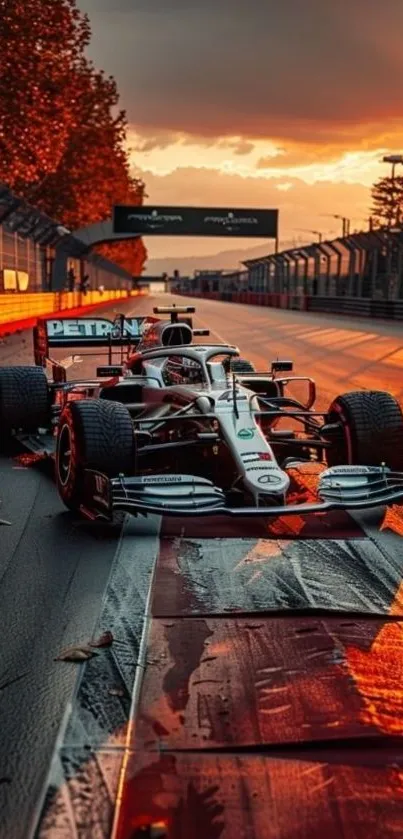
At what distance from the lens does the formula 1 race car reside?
5.78 m

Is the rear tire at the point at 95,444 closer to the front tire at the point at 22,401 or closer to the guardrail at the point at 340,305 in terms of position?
the front tire at the point at 22,401

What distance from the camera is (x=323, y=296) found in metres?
52.1

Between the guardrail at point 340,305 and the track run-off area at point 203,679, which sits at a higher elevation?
the track run-off area at point 203,679

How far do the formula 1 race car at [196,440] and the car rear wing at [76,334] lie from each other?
270cm

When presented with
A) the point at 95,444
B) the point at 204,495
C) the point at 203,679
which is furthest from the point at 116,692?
the point at 95,444

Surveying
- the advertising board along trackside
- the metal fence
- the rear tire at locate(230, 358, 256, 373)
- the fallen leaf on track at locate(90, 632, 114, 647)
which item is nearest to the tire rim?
the fallen leaf on track at locate(90, 632, 114, 647)

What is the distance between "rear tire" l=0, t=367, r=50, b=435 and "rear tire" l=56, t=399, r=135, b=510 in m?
2.52

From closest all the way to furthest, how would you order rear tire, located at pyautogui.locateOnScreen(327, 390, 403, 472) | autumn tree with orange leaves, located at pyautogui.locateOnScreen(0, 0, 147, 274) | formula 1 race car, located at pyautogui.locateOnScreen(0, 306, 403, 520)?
formula 1 race car, located at pyautogui.locateOnScreen(0, 306, 403, 520), rear tire, located at pyautogui.locateOnScreen(327, 390, 403, 472), autumn tree with orange leaves, located at pyautogui.locateOnScreen(0, 0, 147, 274)

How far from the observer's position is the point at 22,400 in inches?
352

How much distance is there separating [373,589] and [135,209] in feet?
247

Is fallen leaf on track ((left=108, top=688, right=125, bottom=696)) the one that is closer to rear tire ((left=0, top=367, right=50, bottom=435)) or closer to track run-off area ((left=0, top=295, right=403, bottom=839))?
track run-off area ((left=0, top=295, right=403, bottom=839))

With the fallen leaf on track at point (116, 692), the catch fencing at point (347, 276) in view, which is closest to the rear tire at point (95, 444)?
the fallen leaf on track at point (116, 692)

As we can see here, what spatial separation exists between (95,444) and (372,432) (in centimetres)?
185

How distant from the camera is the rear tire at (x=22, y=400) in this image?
892 cm
